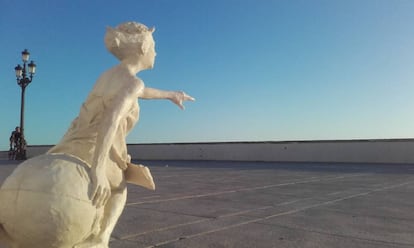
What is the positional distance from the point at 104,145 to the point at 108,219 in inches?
23.7

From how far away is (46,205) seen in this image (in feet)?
8.04

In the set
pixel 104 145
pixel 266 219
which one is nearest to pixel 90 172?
pixel 104 145

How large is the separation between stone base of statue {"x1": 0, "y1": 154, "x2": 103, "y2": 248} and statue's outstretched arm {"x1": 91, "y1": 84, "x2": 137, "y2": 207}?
0.07m

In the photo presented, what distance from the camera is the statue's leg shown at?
290 cm

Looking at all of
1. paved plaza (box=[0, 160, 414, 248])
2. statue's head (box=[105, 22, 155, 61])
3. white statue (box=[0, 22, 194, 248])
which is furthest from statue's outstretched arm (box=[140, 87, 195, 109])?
paved plaza (box=[0, 160, 414, 248])

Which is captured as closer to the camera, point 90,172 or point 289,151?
point 90,172

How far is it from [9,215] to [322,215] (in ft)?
15.5

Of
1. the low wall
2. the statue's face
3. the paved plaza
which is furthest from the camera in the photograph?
the low wall

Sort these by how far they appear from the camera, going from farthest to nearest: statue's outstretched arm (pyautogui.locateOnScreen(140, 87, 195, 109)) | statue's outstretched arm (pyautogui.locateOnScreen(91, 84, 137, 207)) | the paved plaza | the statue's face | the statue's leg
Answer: the paved plaza < statue's outstretched arm (pyautogui.locateOnScreen(140, 87, 195, 109)) < the statue's face < the statue's leg < statue's outstretched arm (pyautogui.locateOnScreen(91, 84, 137, 207))

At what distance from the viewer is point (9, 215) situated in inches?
99.3

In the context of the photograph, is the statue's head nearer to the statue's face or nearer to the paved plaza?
the statue's face

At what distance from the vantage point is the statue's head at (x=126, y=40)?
3.08m

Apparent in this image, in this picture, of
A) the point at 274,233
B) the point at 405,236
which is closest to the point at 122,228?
the point at 274,233

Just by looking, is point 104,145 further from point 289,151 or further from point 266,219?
point 289,151
